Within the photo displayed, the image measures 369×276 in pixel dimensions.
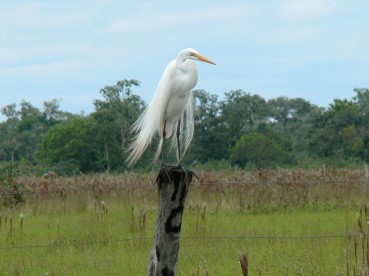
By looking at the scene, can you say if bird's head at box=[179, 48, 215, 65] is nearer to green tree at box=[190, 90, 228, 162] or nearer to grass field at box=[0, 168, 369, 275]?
grass field at box=[0, 168, 369, 275]

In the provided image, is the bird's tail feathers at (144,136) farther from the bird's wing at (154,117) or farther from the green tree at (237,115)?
the green tree at (237,115)

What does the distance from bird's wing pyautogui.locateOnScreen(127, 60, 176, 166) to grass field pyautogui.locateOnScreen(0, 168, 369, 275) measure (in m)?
0.96

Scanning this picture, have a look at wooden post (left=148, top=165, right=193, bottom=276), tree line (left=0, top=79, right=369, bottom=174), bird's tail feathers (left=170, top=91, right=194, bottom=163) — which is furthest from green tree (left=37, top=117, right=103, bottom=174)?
wooden post (left=148, top=165, right=193, bottom=276)

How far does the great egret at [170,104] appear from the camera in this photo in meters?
8.30

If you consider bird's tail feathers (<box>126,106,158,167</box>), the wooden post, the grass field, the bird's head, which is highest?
the bird's head

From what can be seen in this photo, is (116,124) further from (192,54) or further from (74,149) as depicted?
(192,54)

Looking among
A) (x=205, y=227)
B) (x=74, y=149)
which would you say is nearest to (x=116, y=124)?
(x=74, y=149)

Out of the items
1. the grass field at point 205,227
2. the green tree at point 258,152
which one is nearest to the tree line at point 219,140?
the green tree at point 258,152

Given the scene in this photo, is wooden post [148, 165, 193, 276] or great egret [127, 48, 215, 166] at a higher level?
great egret [127, 48, 215, 166]

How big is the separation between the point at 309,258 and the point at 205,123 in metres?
38.3

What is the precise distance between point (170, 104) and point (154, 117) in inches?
9.4

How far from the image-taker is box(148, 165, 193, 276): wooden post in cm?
475

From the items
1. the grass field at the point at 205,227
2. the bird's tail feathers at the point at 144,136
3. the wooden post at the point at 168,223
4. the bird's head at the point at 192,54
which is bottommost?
the grass field at the point at 205,227

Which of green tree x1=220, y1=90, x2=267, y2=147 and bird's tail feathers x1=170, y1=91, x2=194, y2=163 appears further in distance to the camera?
green tree x1=220, y1=90, x2=267, y2=147
